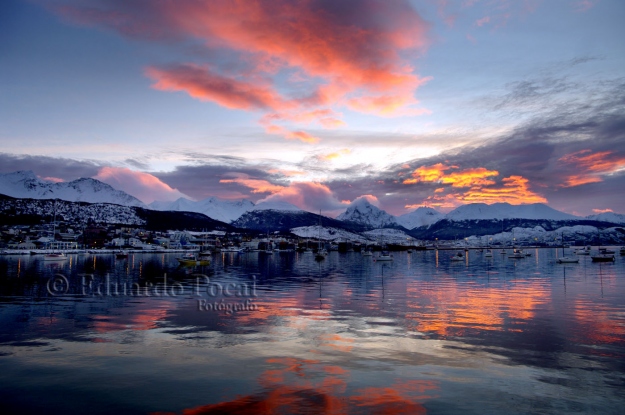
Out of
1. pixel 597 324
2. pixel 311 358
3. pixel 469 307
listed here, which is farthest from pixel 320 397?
pixel 469 307

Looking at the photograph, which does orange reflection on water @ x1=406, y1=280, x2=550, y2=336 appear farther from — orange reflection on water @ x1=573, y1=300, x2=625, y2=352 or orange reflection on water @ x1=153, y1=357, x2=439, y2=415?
orange reflection on water @ x1=153, y1=357, x2=439, y2=415

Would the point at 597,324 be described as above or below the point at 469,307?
above

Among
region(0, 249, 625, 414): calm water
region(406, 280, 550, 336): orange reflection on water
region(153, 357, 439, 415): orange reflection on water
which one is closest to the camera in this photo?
region(153, 357, 439, 415): orange reflection on water

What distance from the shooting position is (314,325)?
3050cm

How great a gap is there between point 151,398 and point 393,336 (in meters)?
15.5

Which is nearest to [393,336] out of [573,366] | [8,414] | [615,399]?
[573,366]

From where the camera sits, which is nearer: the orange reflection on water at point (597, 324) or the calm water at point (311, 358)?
the calm water at point (311, 358)

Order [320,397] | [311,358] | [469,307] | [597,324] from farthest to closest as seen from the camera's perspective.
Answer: [469,307] < [597,324] < [311,358] < [320,397]

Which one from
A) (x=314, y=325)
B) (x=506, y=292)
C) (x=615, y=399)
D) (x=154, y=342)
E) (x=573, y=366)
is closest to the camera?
(x=615, y=399)

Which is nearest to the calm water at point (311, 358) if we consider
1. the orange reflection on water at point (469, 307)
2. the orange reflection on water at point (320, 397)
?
the orange reflection on water at point (320, 397)

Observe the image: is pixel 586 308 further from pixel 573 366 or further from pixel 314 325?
pixel 314 325

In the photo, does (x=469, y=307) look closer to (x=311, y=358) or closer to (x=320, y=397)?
(x=311, y=358)

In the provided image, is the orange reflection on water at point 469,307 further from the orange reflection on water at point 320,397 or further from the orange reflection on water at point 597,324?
the orange reflection on water at point 320,397

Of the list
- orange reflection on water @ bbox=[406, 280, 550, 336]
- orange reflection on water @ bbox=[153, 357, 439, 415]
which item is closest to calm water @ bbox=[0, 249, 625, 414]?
orange reflection on water @ bbox=[153, 357, 439, 415]
